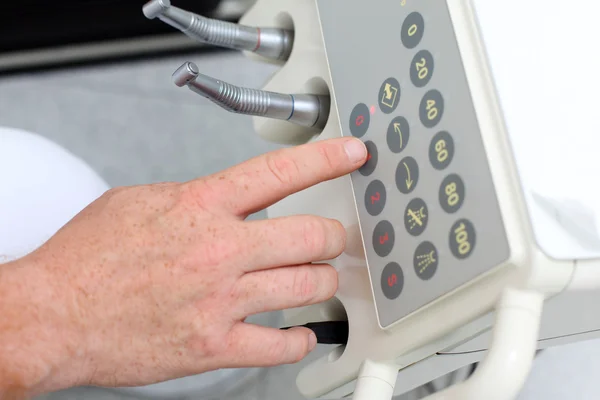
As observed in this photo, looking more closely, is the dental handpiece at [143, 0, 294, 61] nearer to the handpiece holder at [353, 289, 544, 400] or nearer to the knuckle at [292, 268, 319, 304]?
the knuckle at [292, 268, 319, 304]

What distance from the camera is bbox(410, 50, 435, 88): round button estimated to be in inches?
14.7

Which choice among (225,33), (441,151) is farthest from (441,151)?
(225,33)

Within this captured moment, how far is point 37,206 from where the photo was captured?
0.58 metres

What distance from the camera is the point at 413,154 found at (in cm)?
38

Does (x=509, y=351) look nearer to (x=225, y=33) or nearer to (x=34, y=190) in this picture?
(x=225, y=33)

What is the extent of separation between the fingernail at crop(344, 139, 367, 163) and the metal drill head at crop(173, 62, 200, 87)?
0.39 ft

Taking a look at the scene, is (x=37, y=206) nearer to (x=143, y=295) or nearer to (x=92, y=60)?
(x=143, y=295)

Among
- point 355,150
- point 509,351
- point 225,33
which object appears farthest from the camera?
point 225,33

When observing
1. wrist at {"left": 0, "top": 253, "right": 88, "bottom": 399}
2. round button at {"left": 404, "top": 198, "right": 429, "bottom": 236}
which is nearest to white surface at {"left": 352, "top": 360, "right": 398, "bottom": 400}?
round button at {"left": 404, "top": 198, "right": 429, "bottom": 236}

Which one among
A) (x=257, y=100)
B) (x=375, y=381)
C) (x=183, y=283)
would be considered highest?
(x=257, y=100)

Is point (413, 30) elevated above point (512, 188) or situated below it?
above

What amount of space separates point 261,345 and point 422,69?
23 cm

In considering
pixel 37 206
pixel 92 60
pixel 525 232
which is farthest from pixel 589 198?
pixel 92 60

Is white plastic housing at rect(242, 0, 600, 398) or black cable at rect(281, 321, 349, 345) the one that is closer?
white plastic housing at rect(242, 0, 600, 398)
